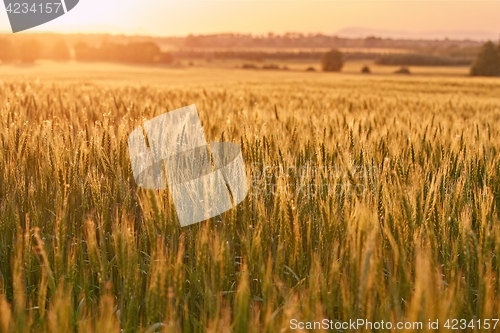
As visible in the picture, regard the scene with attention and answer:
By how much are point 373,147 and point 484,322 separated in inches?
61.1

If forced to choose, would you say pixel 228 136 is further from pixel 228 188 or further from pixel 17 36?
pixel 17 36

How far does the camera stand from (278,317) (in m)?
1.28

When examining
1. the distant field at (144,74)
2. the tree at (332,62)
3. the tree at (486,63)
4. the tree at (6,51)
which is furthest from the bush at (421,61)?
the tree at (6,51)

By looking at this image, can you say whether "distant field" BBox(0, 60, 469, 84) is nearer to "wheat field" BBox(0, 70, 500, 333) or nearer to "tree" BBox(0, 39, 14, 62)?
"tree" BBox(0, 39, 14, 62)

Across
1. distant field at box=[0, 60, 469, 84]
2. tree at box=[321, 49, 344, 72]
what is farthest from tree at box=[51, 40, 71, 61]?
tree at box=[321, 49, 344, 72]

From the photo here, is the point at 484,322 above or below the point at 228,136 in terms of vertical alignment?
below

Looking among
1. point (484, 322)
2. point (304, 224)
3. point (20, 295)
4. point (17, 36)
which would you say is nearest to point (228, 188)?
point (304, 224)

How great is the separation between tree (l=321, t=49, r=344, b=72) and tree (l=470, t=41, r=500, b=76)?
1174 cm

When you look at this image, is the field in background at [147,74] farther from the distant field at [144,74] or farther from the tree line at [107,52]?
the tree line at [107,52]

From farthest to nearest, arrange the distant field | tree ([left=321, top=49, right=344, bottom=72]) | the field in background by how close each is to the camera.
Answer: tree ([left=321, top=49, right=344, bottom=72]) < the distant field < the field in background

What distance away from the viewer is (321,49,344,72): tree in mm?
43844

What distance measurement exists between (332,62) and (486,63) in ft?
42.2

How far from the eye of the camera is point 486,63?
117ft

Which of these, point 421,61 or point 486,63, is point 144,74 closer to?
point 486,63
